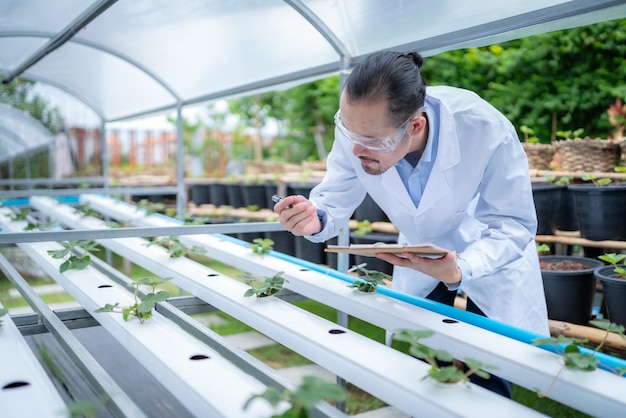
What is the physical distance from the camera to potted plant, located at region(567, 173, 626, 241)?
2613 mm

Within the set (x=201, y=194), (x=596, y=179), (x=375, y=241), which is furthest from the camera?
(x=201, y=194)

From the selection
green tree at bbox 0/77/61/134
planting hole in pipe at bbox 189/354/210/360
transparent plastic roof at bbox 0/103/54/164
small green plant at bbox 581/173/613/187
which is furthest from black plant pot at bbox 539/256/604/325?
transparent plastic roof at bbox 0/103/54/164

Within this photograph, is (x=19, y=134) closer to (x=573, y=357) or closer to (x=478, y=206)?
(x=478, y=206)

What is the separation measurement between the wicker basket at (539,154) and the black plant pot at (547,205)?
1.05 ft

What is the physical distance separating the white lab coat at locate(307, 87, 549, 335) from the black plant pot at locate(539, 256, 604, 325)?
3.19 ft

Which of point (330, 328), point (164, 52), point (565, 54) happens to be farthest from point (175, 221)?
point (565, 54)

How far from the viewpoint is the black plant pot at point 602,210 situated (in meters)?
2.61

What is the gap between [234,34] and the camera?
2.53 m

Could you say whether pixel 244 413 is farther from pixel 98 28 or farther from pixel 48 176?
pixel 48 176

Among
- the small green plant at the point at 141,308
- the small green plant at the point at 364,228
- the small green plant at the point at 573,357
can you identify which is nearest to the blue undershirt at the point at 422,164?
the small green plant at the point at 573,357

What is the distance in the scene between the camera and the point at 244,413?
32.2 inches

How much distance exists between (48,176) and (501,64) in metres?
5.97

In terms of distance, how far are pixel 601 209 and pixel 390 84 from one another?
6.31ft

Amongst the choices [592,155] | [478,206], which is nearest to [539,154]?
[592,155]
